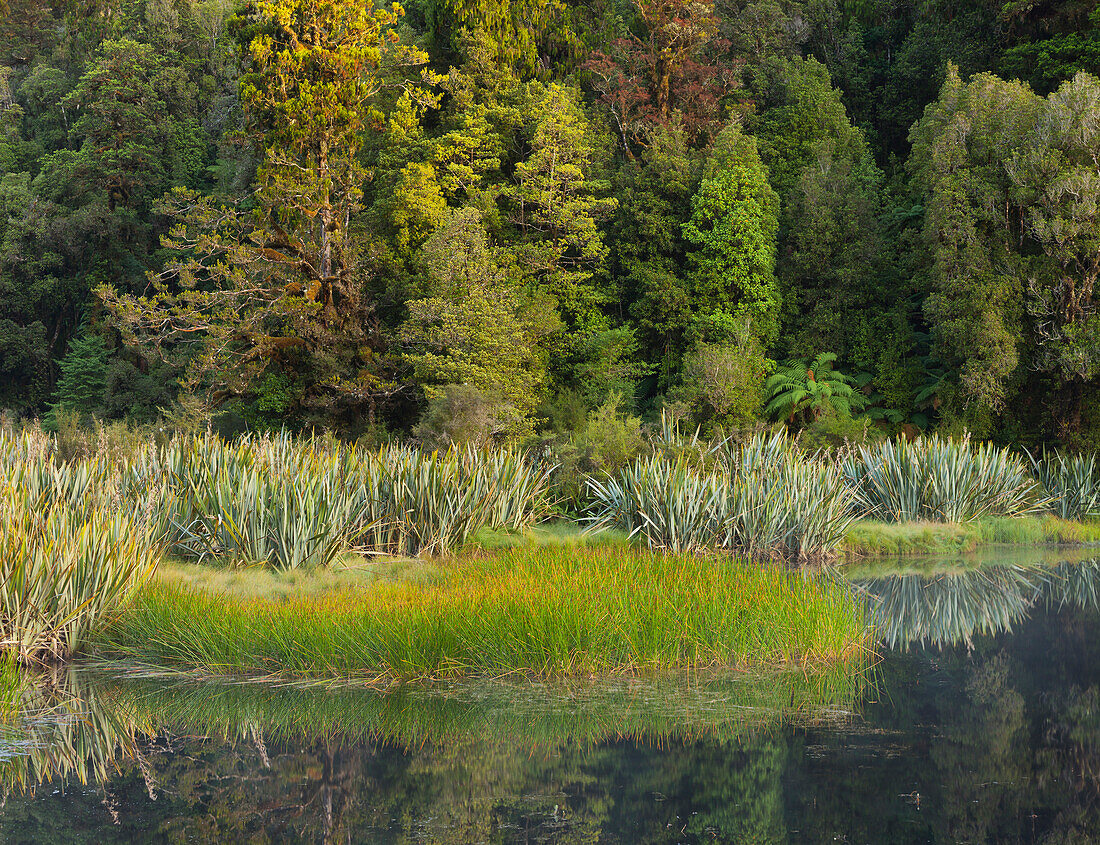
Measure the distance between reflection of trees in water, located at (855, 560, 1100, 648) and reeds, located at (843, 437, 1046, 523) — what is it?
251 centimetres

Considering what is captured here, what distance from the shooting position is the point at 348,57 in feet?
68.9

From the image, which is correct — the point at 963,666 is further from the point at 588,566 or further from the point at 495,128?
the point at 495,128

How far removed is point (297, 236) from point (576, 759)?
18.1 meters

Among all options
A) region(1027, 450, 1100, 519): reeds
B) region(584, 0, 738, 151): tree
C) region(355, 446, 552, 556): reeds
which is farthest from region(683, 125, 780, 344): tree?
region(355, 446, 552, 556): reeds

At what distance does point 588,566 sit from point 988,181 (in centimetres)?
1447

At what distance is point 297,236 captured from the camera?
2188 cm

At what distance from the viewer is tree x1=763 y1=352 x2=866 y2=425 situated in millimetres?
20172

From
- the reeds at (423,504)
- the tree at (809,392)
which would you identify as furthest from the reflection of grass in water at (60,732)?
the tree at (809,392)

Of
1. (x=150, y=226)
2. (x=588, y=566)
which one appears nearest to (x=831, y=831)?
(x=588, y=566)

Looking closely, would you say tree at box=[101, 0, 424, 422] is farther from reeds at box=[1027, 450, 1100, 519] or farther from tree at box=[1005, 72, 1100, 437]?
reeds at box=[1027, 450, 1100, 519]

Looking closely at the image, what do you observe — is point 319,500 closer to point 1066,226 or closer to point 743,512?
point 743,512

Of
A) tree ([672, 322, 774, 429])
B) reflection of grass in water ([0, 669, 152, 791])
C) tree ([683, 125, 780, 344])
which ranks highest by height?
tree ([683, 125, 780, 344])

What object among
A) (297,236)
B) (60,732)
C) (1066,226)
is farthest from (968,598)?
(297,236)

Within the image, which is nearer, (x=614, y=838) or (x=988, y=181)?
(x=614, y=838)
